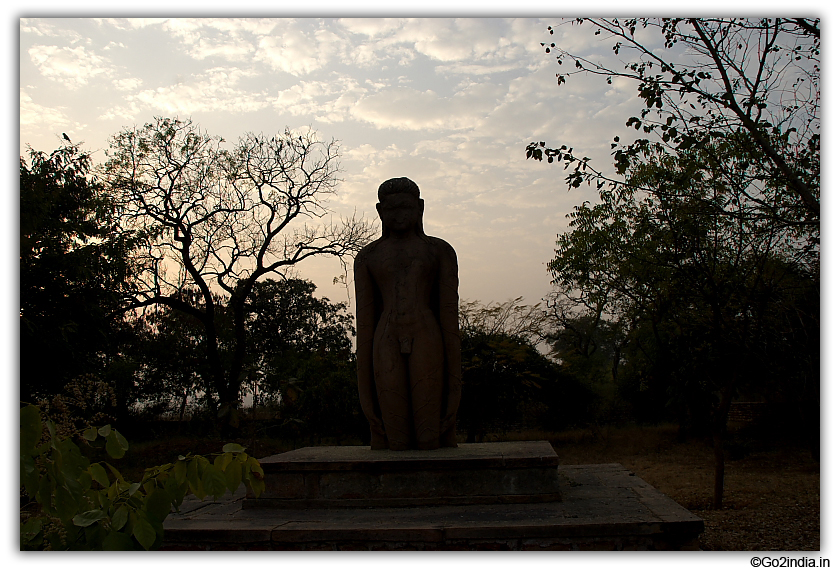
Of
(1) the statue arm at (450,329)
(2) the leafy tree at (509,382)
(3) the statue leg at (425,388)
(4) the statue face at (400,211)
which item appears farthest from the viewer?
(2) the leafy tree at (509,382)

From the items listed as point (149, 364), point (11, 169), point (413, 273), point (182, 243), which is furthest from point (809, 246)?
point (149, 364)

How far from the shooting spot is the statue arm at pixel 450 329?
5191 millimetres

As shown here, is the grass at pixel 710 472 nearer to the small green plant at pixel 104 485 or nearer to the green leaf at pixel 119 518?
the small green plant at pixel 104 485

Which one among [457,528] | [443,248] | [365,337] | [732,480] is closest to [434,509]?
[457,528]

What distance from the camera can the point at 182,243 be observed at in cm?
1402

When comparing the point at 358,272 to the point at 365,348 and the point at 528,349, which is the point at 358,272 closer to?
the point at 365,348

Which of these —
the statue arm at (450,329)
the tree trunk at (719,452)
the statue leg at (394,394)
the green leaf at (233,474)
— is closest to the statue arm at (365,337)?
the statue leg at (394,394)

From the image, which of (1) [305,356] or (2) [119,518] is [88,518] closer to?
(2) [119,518]

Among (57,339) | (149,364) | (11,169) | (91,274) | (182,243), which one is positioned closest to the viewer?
(11,169)

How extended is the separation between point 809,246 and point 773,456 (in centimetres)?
719

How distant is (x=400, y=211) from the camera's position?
5.33m

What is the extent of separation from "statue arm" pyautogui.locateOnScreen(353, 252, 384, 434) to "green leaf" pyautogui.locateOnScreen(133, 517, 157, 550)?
3312mm

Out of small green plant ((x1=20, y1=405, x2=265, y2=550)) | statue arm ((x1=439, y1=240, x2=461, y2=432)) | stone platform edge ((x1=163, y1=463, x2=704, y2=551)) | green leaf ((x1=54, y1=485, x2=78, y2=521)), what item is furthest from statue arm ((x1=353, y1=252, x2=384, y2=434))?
green leaf ((x1=54, y1=485, x2=78, y2=521))

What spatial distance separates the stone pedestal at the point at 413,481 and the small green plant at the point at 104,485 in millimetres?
2275
